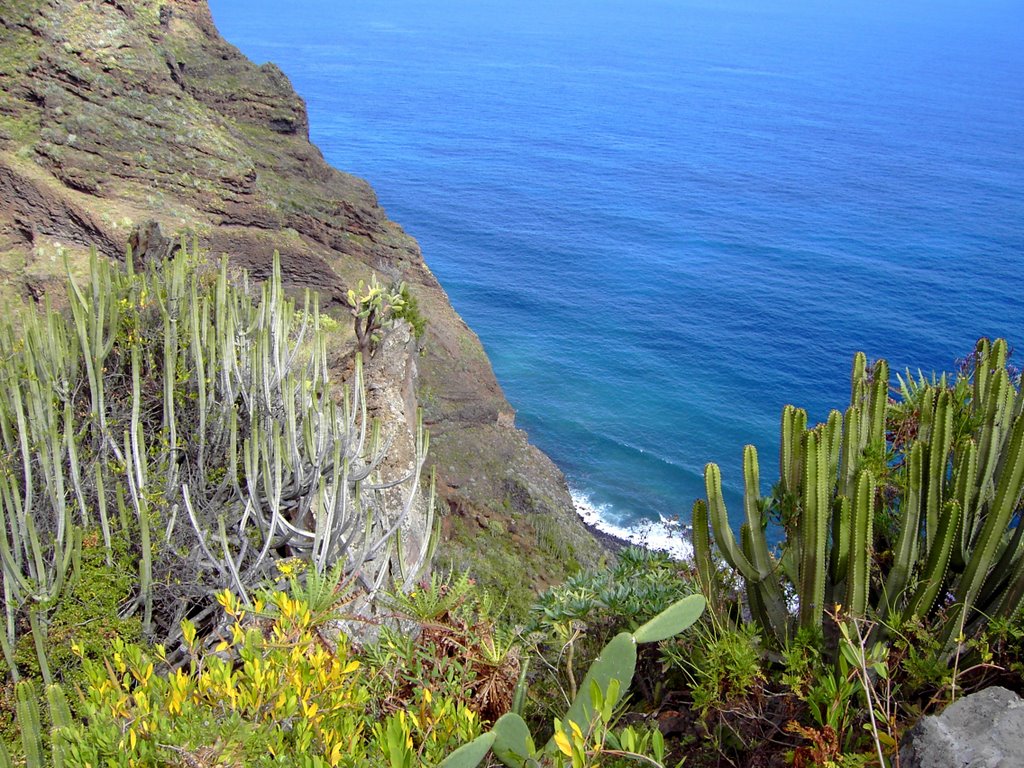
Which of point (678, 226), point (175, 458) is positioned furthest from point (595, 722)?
point (678, 226)

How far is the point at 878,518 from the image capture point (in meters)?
5.25

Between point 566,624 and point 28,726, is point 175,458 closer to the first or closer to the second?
point 566,624

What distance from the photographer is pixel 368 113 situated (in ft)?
298

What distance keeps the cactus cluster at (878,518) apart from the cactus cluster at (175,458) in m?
2.81

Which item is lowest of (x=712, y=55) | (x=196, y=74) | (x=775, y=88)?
(x=196, y=74)

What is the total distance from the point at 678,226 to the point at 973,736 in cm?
6154

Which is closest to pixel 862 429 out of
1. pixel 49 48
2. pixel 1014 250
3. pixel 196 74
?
pixel 49 48

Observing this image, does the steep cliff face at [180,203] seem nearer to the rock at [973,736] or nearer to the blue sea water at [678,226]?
the blue sea water at [678,226]

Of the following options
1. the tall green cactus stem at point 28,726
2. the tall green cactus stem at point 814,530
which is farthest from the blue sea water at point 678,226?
the tall green cactus stem at point 28,726

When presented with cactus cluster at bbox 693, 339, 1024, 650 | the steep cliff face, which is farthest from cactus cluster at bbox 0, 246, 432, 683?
the steep cliff face

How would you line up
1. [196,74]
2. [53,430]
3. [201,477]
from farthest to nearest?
[196,74], [201,477], [53,430]

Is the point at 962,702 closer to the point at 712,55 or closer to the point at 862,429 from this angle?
the point at 862,429

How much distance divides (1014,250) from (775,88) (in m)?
69.8

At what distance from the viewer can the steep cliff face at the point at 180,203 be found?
2016 centimetres
